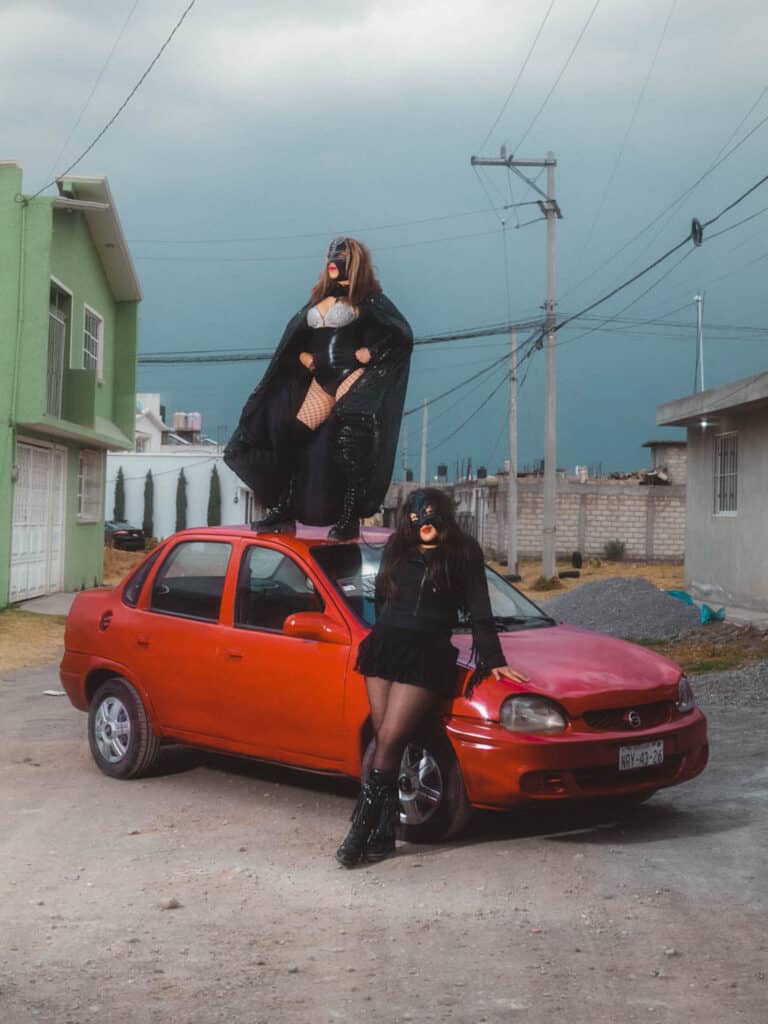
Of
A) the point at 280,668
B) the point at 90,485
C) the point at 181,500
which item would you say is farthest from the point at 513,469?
the point at 280,668

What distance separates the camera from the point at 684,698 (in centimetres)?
682

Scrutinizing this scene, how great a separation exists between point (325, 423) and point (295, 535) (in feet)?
2.24

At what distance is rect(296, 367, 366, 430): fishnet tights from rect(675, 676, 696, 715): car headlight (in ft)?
8.25

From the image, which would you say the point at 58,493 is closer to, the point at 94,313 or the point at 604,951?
the point at 94,313

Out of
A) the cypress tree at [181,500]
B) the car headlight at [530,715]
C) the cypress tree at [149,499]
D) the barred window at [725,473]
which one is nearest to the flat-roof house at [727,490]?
the barred window at [725,473]

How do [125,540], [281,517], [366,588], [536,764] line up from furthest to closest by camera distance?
[125,540], [281,517], [366,588], [536,764]

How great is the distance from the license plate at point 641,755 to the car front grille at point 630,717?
0.10 m

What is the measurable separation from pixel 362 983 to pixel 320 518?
3.62 meters

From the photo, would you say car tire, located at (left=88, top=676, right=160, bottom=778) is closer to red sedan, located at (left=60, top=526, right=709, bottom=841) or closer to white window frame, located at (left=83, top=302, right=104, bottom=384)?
red sedan, located at (left=60, top=526, right=709, bottom=841)

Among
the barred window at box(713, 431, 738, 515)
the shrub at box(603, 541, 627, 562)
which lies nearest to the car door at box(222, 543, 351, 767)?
the barred window at box(713, 431, 738, 515)

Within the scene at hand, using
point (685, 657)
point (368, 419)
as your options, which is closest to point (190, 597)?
point (368, 419)

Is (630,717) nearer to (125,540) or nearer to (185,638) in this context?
(185,638)

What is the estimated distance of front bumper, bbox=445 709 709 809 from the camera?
6117 millimetres

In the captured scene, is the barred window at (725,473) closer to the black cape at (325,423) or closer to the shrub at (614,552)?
the black cape at (325,423)
